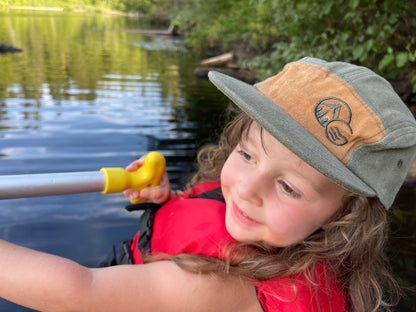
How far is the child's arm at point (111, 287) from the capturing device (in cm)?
98

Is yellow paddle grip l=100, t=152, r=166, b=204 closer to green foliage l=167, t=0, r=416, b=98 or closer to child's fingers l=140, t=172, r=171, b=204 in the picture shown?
child's fingers l=140, t=172, r=171, b=204

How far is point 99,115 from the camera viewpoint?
4.20 m

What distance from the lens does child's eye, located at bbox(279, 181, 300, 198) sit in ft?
3.60

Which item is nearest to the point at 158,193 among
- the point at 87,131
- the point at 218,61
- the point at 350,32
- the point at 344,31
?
the point at 87,131

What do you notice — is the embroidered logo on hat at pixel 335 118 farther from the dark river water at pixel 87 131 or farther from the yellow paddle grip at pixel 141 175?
A: the dark river water at pixel 87 131

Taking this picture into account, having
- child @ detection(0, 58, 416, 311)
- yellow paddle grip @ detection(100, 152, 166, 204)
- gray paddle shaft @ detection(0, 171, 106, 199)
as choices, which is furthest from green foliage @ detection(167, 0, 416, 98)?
gray paddle shaft @ detection(0, 171, 106, 199)

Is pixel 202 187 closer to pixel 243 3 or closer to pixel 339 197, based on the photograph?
pixel 339 197

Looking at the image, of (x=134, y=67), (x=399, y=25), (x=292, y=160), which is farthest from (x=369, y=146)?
(x=134, y=67)

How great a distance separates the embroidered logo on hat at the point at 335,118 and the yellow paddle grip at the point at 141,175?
649 millimetres

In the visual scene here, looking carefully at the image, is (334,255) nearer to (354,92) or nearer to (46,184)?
(354,92)

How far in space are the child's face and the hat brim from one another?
0.27ft

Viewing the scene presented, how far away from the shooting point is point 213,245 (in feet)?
4.06

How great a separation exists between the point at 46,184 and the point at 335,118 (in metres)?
0.90

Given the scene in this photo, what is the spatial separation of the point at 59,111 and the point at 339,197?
148 inches
